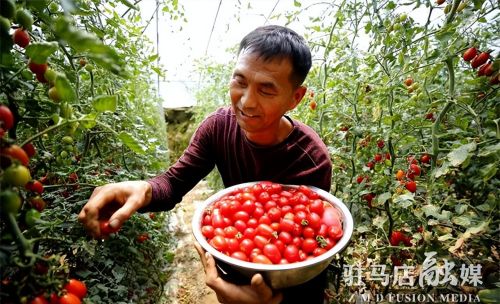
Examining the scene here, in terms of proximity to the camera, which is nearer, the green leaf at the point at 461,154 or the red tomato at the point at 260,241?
the green leaf at the point at 461,154

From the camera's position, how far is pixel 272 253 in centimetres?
92

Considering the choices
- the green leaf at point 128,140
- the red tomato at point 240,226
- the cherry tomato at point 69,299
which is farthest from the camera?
the red tomato at point 240,226

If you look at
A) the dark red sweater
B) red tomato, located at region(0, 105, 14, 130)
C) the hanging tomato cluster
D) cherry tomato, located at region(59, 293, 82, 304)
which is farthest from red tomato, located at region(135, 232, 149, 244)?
the hanging tomato cluster

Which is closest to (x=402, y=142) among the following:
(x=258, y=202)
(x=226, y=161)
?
(x=258, y=202)

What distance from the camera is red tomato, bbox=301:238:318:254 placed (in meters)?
0.96

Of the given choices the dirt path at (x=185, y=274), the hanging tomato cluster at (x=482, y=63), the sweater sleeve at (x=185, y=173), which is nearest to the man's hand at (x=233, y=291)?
the sweater sleeve at (x=185, y=173)

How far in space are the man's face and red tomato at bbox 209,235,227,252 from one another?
453mm

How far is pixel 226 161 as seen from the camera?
1454 millimetres

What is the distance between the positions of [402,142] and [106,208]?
117 centimetres

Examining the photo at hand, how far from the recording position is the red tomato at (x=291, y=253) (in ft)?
3.05

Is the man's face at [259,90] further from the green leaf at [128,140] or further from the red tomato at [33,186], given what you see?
the red tomato at [33,186]

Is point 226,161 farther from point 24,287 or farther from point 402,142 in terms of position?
point 24,287

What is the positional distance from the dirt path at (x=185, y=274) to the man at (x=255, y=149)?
1.09 metres

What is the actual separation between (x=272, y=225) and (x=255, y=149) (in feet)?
1.34
